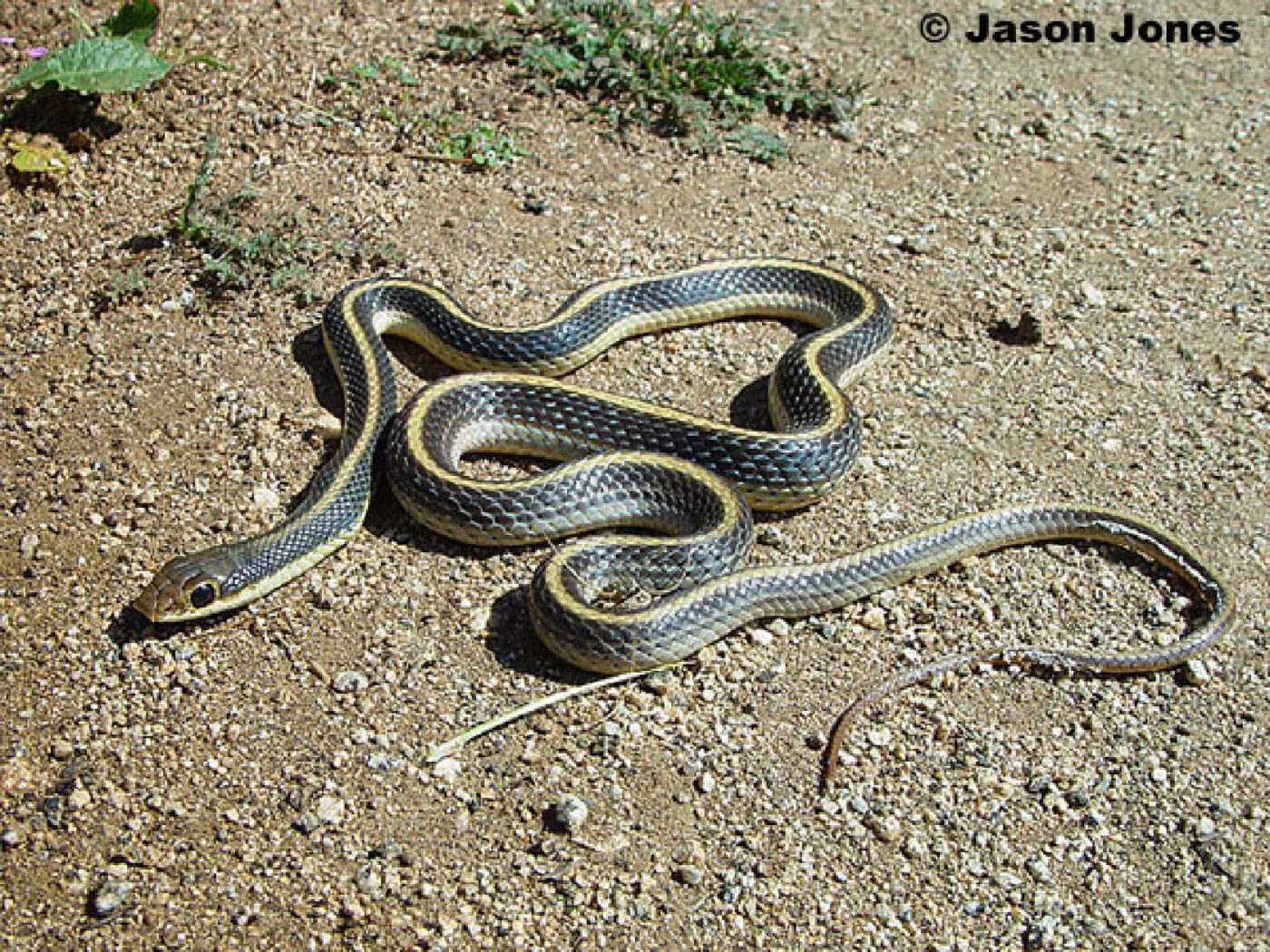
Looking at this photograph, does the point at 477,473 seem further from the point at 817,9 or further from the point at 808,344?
the point at 817,9

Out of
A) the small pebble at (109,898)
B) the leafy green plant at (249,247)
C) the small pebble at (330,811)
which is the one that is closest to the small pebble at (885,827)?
the small pebble at (330,811)

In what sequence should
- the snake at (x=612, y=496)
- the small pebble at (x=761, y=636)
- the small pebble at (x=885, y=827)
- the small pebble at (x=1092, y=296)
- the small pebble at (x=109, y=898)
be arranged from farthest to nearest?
the small pebble at (x=1092, y=296) → the small pebble at (x=761, y=636) → the snake at (x=612, y=496) → the small pebble at (x=885, y=827) → the small pebble at (x=109, y=898)

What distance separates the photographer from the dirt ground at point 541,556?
18.5 feet

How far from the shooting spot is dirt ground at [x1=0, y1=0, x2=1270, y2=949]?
5.65m

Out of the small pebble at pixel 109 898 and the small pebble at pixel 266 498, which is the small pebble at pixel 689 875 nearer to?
the small pebble at pixel 109 898

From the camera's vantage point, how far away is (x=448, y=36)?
11.2 meters

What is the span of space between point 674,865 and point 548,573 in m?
1.80

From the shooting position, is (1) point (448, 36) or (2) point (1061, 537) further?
(1) point (448, 36)

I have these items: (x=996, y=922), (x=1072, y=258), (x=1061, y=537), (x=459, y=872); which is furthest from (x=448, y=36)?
(x=996, y=922)

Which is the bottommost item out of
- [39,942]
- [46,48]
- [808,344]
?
[39,942]

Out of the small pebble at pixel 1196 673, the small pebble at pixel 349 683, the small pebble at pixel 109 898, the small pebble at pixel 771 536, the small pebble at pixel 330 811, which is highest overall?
the small pebble at pixel 1196 673

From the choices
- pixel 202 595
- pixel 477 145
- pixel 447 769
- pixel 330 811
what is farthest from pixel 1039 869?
pixel 477 145

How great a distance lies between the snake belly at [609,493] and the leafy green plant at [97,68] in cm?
301

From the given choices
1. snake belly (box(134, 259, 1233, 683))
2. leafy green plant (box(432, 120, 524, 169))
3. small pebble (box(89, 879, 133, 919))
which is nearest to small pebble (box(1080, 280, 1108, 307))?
snake belly (box(134, 259, 1233, 683))
